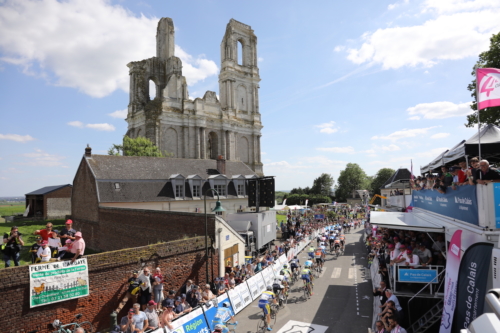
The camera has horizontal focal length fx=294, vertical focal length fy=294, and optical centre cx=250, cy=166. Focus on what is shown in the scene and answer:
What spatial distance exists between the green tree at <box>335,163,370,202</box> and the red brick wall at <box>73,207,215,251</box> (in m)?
81.0

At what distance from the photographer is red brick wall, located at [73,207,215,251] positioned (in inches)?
668

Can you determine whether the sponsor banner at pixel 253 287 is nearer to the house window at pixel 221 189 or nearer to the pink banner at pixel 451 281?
the pink banner at pixel 451 281

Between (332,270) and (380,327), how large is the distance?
12.6 metres

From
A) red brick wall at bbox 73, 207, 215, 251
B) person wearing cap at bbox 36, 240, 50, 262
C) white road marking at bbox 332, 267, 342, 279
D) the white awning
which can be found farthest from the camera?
white road marking at bbox 332, 267, 342, 279

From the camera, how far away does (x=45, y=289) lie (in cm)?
964

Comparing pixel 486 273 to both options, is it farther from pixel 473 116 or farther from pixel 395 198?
pixel 473 116

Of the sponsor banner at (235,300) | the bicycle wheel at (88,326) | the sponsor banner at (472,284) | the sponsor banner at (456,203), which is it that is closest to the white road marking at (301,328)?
the sponsor banner at (235,300)

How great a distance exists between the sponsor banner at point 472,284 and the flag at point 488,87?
439 centimetres

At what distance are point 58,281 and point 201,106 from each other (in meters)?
42.5

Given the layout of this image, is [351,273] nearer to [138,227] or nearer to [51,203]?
[138,227]

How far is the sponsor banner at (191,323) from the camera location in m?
9.79

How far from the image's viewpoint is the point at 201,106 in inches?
1970

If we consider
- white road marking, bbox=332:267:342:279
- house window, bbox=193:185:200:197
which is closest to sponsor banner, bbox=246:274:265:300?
white road marking, bbox=332:267:342:279

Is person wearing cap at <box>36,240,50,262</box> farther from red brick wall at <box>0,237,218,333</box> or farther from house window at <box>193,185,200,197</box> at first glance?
house window at <box>193,185,200,197</box>
